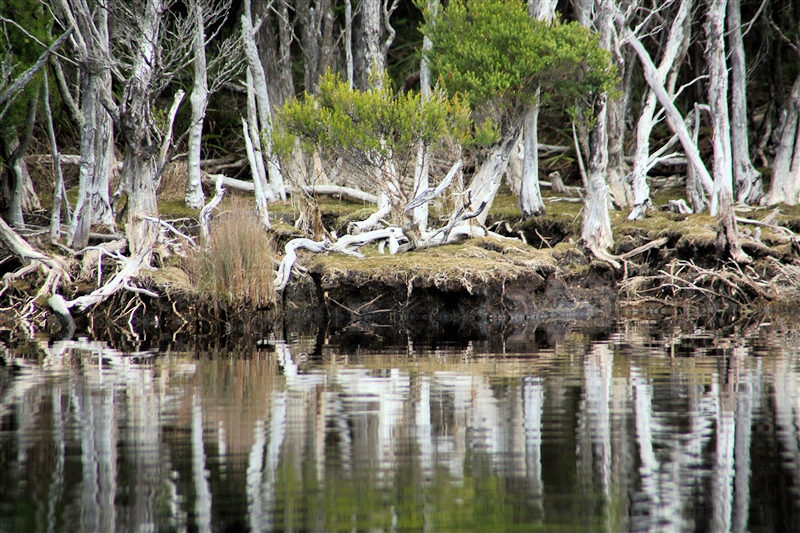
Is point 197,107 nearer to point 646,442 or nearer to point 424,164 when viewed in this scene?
point 424,164

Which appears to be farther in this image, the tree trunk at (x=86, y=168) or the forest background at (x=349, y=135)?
the tree trunk at (x=86, y=168)

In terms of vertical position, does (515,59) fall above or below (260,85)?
below

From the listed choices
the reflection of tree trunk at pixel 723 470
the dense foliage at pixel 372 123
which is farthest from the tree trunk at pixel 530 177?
the reflection of tree trunk at pixel 723 470

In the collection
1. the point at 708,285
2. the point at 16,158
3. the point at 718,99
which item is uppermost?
the point at 718,99

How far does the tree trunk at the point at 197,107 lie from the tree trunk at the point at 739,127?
38.2 feet

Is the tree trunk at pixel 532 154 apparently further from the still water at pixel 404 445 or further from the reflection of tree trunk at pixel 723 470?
the reflection of tree trunk at pixel 723 470

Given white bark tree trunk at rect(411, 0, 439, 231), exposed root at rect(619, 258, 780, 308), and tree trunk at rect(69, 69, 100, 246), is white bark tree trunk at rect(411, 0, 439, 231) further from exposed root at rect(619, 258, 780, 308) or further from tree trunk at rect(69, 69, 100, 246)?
tree trunk at rect(69, 69, 100, 246)

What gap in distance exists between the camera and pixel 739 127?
18438 mm

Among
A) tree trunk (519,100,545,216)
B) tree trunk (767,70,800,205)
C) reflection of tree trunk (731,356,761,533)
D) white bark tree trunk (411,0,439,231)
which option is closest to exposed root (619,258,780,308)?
tree trunk (519,100,545,216)

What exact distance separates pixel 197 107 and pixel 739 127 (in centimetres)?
1217

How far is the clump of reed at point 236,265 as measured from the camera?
1188 cm

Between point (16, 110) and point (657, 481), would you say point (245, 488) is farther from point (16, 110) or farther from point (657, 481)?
point (16, 110)

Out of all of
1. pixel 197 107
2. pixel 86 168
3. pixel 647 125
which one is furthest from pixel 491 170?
pixel 86 168

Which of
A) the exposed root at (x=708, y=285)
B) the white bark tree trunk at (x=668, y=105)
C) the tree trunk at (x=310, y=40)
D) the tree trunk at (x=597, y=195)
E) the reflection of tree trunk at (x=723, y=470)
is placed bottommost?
the reflection of tree trunk at (x=723, y=470)
